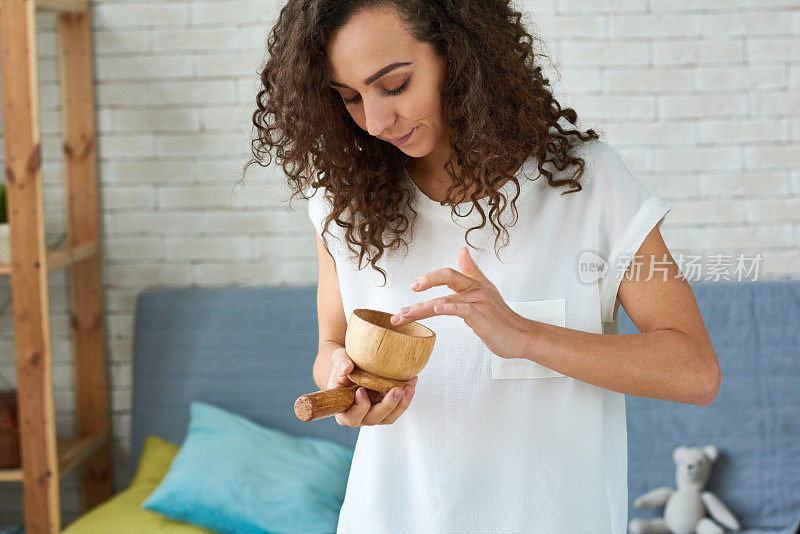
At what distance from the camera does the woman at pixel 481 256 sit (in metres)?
0.99

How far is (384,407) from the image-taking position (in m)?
0.99

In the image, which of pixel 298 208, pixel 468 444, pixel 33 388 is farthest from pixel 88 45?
pixel 468 444

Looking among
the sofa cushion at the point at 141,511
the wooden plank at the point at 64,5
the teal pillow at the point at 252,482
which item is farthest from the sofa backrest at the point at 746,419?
the wooden plank at the point at 64,5

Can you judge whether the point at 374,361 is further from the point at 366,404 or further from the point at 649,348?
the point at 649,348

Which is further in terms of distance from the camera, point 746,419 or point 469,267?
point 746,419

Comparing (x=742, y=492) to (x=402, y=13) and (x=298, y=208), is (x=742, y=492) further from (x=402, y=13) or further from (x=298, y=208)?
(x=402, y=13)

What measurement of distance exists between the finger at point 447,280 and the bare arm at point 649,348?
0.10 metres

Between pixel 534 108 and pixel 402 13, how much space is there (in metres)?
0.21

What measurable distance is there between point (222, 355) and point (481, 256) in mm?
1532

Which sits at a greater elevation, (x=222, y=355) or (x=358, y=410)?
(x=358, y=410)

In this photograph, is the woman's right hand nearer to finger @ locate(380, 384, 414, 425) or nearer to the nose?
finger @ locate(380, 384, 414, 425)

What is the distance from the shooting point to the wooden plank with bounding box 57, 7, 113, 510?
98.3 inches
